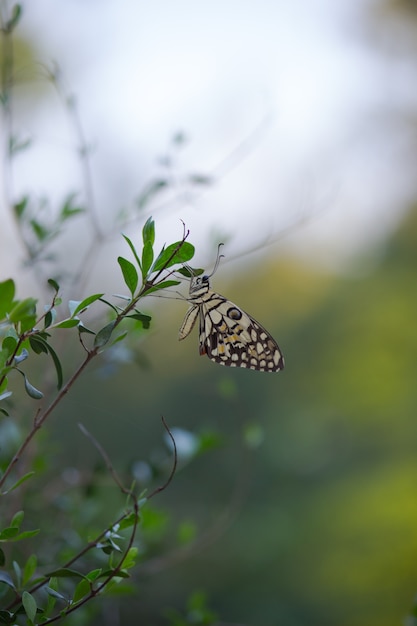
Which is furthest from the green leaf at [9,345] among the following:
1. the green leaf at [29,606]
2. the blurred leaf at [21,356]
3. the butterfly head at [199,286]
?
the butterfly head at [199,286]

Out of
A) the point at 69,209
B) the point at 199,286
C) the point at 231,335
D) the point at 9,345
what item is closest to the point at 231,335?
the point at 231,335

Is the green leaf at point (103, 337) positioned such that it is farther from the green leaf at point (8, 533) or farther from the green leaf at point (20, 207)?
the green leaf at point (20, 207)

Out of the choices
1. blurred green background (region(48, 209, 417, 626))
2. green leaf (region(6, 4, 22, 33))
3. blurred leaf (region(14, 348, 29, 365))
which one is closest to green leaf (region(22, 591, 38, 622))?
blurred leaf (region(14, 348, 29, 365))

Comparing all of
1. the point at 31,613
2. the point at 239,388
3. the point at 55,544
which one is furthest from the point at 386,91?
the point at 31,613

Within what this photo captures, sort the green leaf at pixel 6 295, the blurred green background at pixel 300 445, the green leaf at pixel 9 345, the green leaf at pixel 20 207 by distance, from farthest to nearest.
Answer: the blurred green background at pixel 300 445
the green leaf at pixel 20 207
the green leaf at pixel 9 345
the green leaf at pixel 6 295

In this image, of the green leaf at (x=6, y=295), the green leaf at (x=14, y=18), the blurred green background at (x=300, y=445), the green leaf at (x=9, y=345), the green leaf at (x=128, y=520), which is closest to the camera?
the green leaf at (x=6, y=295)

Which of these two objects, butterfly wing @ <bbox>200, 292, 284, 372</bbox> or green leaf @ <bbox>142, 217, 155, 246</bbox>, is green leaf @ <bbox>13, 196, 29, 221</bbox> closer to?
butterfly wing @ <bbox>200, 292, 284, 372</bbox>

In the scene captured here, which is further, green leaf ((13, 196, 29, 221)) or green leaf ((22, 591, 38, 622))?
green leaf ((13, 196, 29, 221))
